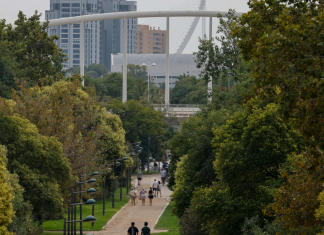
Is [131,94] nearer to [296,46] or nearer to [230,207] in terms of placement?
[230,207]

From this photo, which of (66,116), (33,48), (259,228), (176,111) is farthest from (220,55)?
(176,111)

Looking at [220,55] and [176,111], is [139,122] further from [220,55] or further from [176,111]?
[220,55]

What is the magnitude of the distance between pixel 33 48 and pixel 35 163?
24287mm

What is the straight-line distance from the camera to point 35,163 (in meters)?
21.7

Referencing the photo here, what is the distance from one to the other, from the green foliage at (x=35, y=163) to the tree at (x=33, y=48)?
20873 millimetres

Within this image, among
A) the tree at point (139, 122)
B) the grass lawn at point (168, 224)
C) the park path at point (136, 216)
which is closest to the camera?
the grass lawn at point (168, 224)

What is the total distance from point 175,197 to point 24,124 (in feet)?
21.4

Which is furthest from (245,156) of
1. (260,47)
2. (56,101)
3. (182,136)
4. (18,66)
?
(18,66)

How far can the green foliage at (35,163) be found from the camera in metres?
20.9

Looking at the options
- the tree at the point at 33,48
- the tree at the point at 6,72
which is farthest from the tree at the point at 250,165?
the tree at the point at 33,48

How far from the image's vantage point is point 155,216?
1237 inches

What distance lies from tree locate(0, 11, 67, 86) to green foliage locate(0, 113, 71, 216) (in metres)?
20.9

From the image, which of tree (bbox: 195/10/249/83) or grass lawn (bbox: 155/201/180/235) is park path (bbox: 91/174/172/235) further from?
tree (bbox: 195/10/249/83)

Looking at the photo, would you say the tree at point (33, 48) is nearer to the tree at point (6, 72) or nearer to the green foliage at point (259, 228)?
the tree at point (6, 72)
